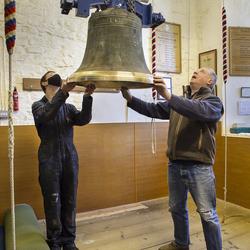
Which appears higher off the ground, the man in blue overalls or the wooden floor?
the man in blue overalls

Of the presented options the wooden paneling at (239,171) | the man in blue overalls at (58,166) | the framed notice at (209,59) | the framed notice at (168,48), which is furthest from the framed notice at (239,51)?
the man in blue overalls at (58,166)

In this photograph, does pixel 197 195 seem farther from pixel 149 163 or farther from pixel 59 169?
pixel 149 163

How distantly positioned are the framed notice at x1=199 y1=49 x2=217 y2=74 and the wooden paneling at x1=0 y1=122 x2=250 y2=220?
0.93 m

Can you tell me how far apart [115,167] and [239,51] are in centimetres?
203

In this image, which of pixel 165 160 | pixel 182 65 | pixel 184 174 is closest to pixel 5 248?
pixel 184 174

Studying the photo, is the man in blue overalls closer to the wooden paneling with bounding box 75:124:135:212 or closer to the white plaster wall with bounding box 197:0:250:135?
the wooden paneling with bounding box 75:124:135:212

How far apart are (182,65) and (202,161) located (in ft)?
7.01

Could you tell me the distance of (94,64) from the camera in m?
1.32

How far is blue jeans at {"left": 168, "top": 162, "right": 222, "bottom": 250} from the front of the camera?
194 cm

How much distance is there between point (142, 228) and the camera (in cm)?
276

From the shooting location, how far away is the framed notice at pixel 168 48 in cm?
365

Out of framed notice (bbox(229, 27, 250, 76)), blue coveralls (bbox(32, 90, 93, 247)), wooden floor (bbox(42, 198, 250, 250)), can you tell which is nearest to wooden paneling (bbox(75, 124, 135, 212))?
wooden floor (bbox(42, 198, 250, 250))

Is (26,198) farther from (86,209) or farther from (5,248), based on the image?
(5,248)

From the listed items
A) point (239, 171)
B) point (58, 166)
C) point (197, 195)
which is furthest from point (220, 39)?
point (58, 166)
